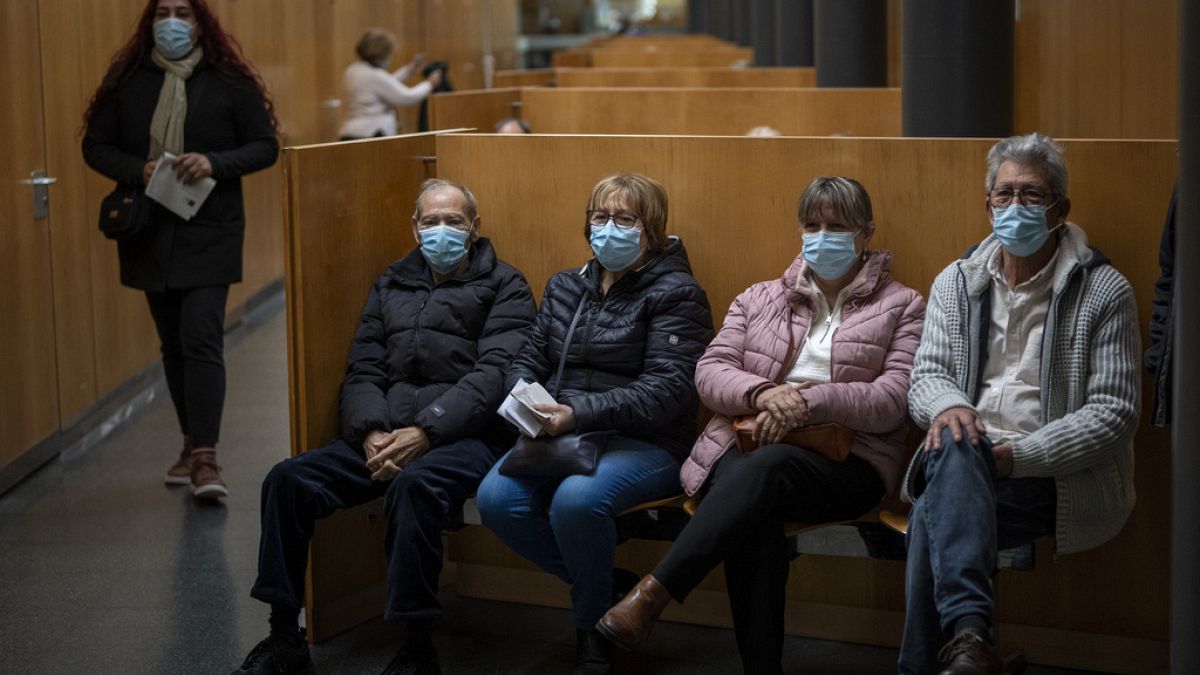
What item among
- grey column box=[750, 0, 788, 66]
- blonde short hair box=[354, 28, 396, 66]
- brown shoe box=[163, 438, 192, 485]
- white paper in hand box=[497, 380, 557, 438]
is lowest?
brown shoe box=[163, 438, 192, 485]

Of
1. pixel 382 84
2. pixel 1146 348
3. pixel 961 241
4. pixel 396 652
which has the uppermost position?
pixel 382 84

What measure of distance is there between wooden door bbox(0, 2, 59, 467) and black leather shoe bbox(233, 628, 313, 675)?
85.7 inches

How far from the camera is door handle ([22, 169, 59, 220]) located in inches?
239

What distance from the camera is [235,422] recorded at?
22.8ft

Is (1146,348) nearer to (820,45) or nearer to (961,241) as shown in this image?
(961,241)

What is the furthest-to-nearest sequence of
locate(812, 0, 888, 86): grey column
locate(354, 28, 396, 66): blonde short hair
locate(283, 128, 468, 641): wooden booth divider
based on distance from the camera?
1. locate(354, 28, 396, 66): blonde short hair
2. locate(812, 0, 888, 86): grey column
3. locate(283, 128, 468, 641): wooden booth divider

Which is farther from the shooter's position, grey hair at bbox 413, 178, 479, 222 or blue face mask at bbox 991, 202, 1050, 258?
grey hair at bbox 413, 178, 479, 222

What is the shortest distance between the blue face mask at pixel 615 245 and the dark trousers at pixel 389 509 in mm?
619

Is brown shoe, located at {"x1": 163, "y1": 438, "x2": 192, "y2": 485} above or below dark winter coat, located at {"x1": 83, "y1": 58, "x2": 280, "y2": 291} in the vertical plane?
below

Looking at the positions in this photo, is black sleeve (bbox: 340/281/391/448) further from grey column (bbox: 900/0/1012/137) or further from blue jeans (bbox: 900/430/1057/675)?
grey column (bbox: 900/0/1012/137)

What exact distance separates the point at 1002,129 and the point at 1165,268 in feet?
5.12

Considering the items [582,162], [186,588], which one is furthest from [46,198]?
[582,162]

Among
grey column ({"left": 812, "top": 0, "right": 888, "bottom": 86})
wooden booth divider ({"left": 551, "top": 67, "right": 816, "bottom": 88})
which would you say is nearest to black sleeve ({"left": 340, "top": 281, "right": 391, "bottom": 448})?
grey column ({"left": 812, "top": 0, "right": 888, "bottom": 86})

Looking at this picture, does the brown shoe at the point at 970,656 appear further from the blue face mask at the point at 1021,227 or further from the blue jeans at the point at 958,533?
the blue face mask at the point at 1021,227
